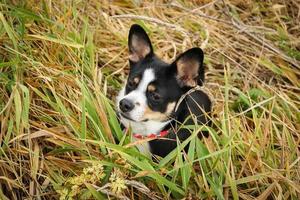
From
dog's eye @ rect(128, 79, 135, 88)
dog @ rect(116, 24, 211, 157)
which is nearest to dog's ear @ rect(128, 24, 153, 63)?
dog @ rect(116, 24, 211, 157)

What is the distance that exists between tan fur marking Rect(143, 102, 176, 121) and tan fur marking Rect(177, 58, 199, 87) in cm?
18

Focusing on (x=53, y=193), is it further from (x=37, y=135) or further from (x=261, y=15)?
(x=261, y=15)

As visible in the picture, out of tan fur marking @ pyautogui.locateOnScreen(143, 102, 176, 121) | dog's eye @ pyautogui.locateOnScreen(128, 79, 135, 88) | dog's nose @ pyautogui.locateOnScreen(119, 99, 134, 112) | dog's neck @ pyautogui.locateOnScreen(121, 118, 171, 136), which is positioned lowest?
dog's neck @ pyautogui.locateOnScreen(121, 118, 171, 136)

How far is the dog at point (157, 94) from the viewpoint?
336 cm

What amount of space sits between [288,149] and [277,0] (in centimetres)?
241

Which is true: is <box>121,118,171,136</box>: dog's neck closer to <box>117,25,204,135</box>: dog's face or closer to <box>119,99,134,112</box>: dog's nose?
<box>117,25,204,135</box>: dog's face

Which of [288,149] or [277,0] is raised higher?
[277,0]

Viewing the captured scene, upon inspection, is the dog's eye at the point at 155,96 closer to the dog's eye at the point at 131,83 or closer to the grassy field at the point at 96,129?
the dog's eye at the point at 131,83

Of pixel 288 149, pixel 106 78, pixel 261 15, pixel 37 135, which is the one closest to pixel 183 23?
pixel 261 15

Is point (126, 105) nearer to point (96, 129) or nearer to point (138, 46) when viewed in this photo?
point (96, 129)

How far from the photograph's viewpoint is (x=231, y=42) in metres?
4.79

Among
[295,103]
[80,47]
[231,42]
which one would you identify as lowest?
[295,103]

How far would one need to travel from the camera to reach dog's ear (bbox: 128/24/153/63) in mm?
3564

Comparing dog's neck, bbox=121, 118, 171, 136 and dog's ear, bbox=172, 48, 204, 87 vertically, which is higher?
dog's ear, bbox=172, 48, 204, 87
